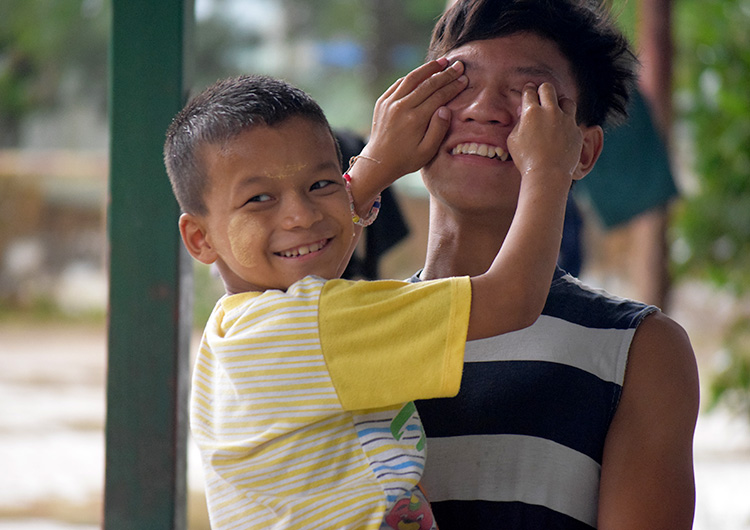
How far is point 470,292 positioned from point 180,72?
2.70 ft

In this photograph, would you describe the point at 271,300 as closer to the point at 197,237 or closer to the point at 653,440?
the point at 197,237

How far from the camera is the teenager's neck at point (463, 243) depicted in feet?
5.36

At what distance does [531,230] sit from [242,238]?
437 mm

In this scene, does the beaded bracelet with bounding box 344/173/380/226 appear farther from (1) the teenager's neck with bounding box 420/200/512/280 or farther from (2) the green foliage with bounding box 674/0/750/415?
(2) the green foliage with bounding box 674/0/750/415

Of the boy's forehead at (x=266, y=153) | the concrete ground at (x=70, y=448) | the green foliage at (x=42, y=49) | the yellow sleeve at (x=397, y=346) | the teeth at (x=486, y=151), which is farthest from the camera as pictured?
the green foliage at (x=42, y=49)

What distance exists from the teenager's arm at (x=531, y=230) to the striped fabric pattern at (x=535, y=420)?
21 cm

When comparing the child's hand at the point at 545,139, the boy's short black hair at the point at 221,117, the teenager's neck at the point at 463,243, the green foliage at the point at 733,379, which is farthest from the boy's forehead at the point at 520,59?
the green foliage at the point at 733,379

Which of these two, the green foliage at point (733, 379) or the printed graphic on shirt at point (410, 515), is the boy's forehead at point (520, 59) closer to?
the printed graphic on shirt at point (410, 515)

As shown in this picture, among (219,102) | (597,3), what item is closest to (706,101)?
(597,3)

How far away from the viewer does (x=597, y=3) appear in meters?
1.76

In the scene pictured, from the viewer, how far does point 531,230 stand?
126 centimetres

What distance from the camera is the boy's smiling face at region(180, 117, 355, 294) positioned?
130 cm

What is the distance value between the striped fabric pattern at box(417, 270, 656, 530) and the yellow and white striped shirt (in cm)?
18

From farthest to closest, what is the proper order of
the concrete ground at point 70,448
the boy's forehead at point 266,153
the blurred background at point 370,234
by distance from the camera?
the concrete ground at point 70,448
the blurred background at point 370,234
the boy's forehead at point 266,153
